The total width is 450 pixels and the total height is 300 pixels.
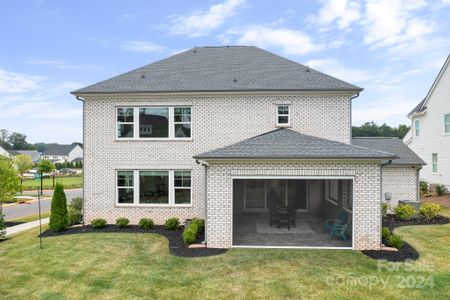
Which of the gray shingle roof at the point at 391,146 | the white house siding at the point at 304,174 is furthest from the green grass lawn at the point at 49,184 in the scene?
the gray shingle roof at the point at 391,146

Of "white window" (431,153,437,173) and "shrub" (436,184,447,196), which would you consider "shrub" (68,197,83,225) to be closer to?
"shrub" (436,184,447,196)

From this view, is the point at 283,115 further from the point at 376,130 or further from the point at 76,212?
the point at 376,130

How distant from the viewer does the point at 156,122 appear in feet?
49.8

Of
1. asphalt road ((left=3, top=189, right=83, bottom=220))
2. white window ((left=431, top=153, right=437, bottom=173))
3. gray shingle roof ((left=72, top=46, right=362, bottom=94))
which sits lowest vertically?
asphalt road ((left=3, top=189, right=83, bottom=220))

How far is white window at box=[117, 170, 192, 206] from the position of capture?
1495 cm

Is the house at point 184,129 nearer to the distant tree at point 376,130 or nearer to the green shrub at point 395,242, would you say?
the green shrub at point 395,242

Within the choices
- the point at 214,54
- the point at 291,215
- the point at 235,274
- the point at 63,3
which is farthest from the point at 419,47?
the point at 63,3

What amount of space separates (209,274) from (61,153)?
12231 cm

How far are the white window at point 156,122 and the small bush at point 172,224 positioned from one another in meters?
4.30

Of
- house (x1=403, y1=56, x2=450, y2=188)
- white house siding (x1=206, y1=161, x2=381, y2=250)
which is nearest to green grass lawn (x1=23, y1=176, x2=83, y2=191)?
white house siding (x1=206, y1=161, x2=381, y2=250)

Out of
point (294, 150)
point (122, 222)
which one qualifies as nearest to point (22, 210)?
point (122, 222)

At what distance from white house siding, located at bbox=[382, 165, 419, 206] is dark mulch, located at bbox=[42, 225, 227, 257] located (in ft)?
40.4

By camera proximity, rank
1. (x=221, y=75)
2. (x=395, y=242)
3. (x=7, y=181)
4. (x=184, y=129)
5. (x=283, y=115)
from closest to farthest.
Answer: (x=395, y=242)
(x=283, y=115)
(x=184, y=129)
(x=221, y=75)
(x=7, y=181)

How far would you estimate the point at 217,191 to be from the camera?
11.0 metres
